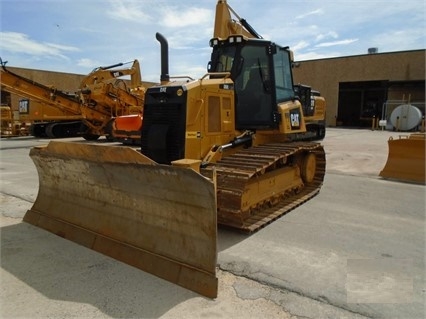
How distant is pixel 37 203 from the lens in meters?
5.11

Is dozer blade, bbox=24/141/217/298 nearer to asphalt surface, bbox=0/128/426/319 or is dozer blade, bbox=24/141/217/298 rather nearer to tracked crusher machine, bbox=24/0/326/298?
tracked crusher machine, bbox=24/0/326/298

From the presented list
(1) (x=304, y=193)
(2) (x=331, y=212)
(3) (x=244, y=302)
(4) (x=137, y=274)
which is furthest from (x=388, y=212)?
(4) (x=137, y=274)

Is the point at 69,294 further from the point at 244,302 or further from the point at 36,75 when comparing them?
the point at 36,75

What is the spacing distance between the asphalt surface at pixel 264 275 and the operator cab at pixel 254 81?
5.37 ft

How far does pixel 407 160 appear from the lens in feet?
27.4

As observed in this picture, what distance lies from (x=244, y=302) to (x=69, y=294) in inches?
59.1

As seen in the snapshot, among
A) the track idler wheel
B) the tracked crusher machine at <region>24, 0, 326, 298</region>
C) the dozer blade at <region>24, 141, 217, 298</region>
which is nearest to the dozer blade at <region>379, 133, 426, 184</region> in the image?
the tracked crusher machine at <region>24, 0, 326, 298</region>

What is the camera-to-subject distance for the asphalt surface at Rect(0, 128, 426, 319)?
2908 millimetres

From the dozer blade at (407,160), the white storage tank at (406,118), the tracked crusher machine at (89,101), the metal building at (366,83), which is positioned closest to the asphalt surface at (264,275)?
the dozer blade at (407,160)

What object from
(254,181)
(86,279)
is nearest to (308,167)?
(254,181)

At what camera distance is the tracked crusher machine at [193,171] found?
342cm

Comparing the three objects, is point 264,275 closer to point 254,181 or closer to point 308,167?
point 254,181

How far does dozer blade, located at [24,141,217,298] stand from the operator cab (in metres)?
2.59

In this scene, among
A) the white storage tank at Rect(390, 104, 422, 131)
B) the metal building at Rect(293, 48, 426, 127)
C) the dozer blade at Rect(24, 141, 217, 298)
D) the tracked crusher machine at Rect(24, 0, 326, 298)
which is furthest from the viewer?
the metal building at Rect(293, 48, 426, 127)
